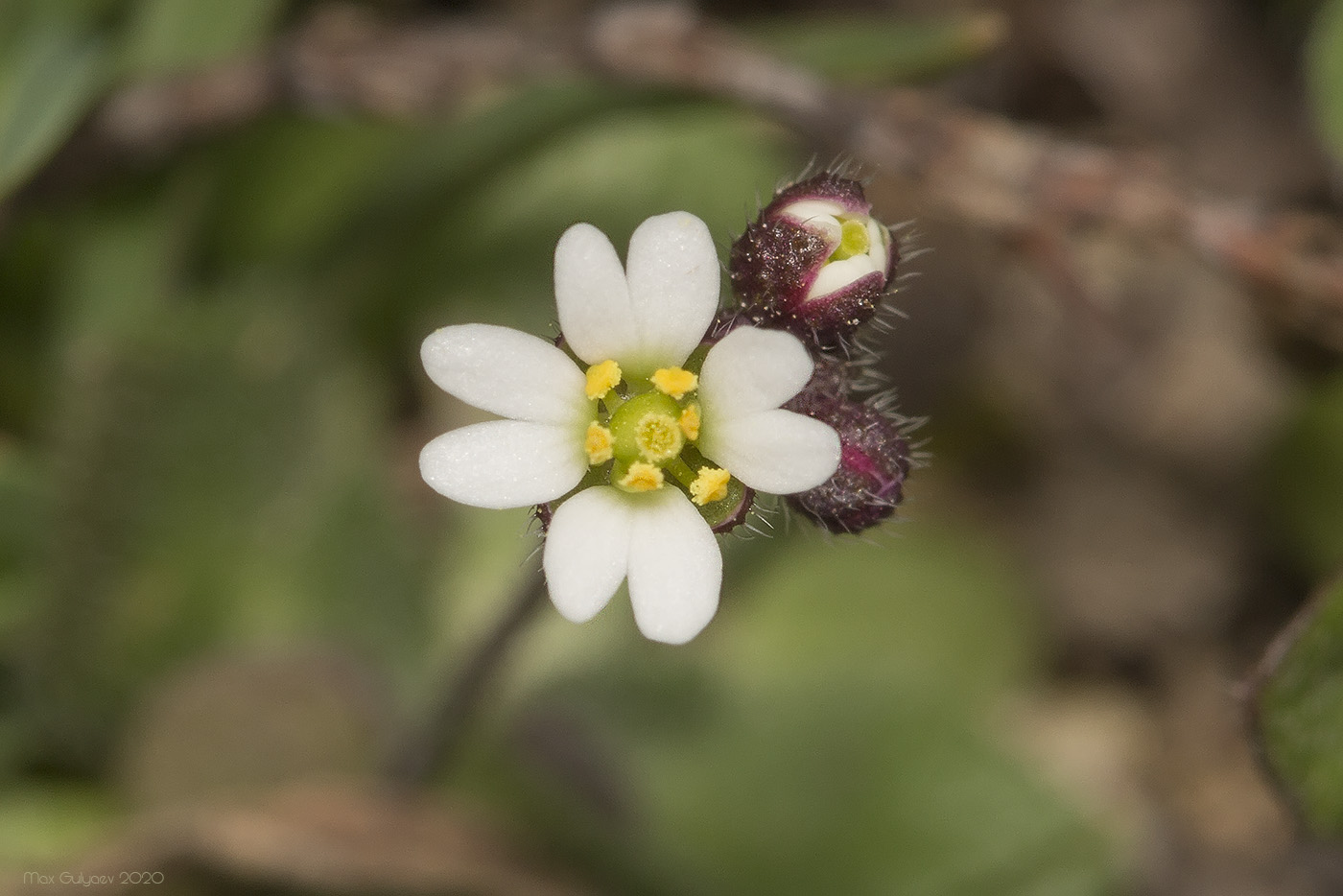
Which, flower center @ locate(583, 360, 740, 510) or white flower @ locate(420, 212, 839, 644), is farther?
flower center @ locate(583, 360, 740, 510)

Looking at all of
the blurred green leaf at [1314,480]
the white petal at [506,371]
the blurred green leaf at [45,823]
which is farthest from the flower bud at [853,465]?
the blurred green leaf at [1314,480]

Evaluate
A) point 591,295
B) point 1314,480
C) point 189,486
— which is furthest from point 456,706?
point 1314,480

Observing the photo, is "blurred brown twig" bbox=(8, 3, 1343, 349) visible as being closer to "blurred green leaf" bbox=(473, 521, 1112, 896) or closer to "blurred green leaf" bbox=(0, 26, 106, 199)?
"blurred green leaf" bbox=(0, 26, 106, 199)

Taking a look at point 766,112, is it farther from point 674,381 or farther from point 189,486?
point 189,486

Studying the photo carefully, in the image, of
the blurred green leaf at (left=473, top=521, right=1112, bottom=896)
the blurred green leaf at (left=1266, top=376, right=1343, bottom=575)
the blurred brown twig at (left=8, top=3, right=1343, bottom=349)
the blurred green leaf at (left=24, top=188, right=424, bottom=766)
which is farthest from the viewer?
the blurred green leaf at (left=1266, top=376, right=1343, bottom=575)

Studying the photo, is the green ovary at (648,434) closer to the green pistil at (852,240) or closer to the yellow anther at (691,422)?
the yellow anther at (691,422)

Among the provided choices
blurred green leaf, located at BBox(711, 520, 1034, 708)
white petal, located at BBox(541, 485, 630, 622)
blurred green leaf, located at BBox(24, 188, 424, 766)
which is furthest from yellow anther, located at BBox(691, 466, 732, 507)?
blurred green leaf, located at BBox(711, 520, 1034, 708)

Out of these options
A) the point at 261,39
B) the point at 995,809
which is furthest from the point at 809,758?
the point at 261,39
